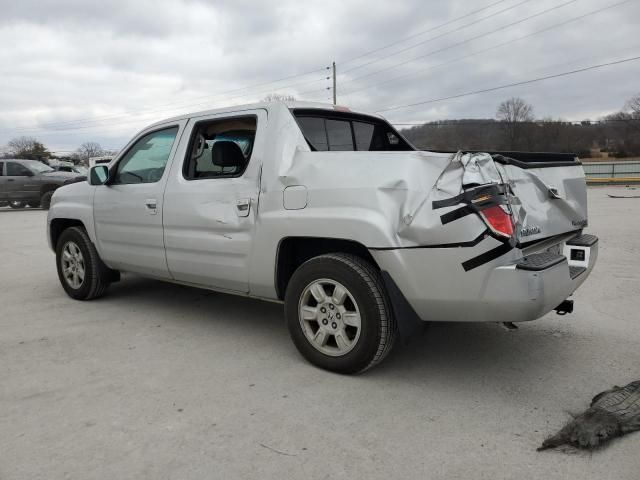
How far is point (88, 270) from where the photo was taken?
5164mm

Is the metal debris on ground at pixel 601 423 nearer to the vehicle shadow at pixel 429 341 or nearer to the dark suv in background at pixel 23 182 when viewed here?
the vehicle shadow at pixel 429 341

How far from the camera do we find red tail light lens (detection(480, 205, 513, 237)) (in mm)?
2707

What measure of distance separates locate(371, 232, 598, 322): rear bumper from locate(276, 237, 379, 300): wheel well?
13.8 inches

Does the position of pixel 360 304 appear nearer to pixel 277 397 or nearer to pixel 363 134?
pixel 277 397

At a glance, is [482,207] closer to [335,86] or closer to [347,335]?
[347,335]

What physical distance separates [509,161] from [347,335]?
1.44 meters

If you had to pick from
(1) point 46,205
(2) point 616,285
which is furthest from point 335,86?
(2) point 616,285

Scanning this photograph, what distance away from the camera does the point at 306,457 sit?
2.40 metres

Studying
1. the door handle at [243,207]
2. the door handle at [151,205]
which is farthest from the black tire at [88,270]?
the door handle at [243,207]

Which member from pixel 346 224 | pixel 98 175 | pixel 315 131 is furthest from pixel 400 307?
pixel 98 175

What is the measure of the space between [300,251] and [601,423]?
6.79ft

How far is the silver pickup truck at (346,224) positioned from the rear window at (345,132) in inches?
0.6

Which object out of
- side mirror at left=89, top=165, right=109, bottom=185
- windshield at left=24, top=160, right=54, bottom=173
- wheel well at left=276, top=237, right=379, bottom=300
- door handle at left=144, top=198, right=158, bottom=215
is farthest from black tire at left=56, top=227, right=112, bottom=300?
windshield at left=24, top=160, right=54, bottom=173

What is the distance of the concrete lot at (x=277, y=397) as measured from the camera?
235 centimetres
